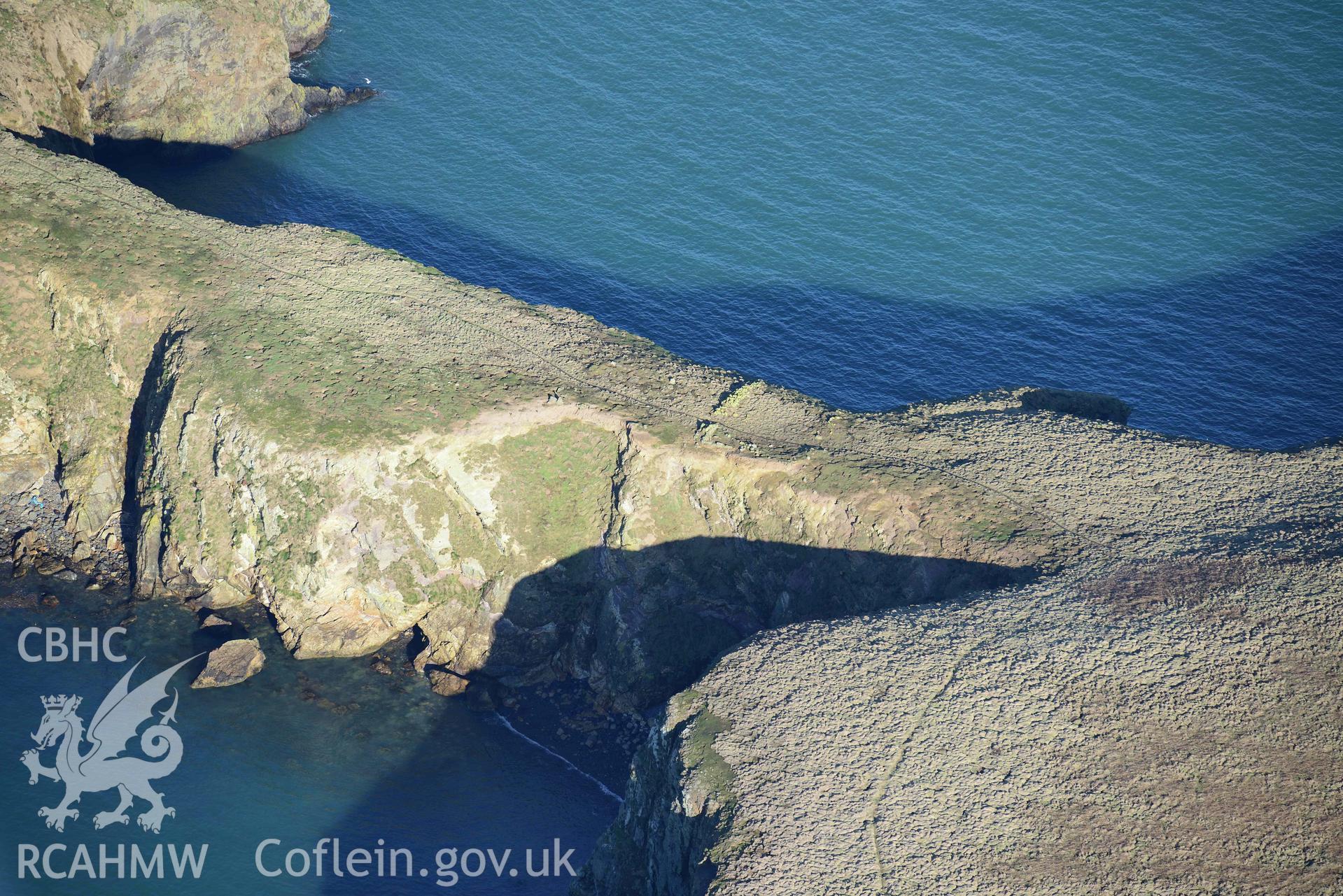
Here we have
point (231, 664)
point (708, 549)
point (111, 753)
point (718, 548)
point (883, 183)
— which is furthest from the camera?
point (883, 183)

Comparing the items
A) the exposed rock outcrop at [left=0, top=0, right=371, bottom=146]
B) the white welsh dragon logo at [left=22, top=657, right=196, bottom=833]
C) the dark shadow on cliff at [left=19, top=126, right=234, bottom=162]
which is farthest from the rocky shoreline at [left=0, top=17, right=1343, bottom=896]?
the exposed rock outcrop at [left=0, top=0, right=371, bottom=146]

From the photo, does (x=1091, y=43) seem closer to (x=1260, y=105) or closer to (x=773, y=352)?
(x=1260, y=105)

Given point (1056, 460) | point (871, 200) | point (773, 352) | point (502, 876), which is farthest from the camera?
point (871, 200)

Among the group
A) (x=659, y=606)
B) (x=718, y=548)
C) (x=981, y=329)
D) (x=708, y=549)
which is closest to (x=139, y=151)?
(x=659, y=606)

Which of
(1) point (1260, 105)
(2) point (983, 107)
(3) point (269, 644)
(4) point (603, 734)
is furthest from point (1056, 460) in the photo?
(1) point (1260, 105)

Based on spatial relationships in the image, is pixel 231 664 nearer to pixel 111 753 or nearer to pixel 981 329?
pixel 111 753

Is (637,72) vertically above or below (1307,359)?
above

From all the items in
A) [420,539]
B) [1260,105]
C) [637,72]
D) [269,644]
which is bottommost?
[269,644]
